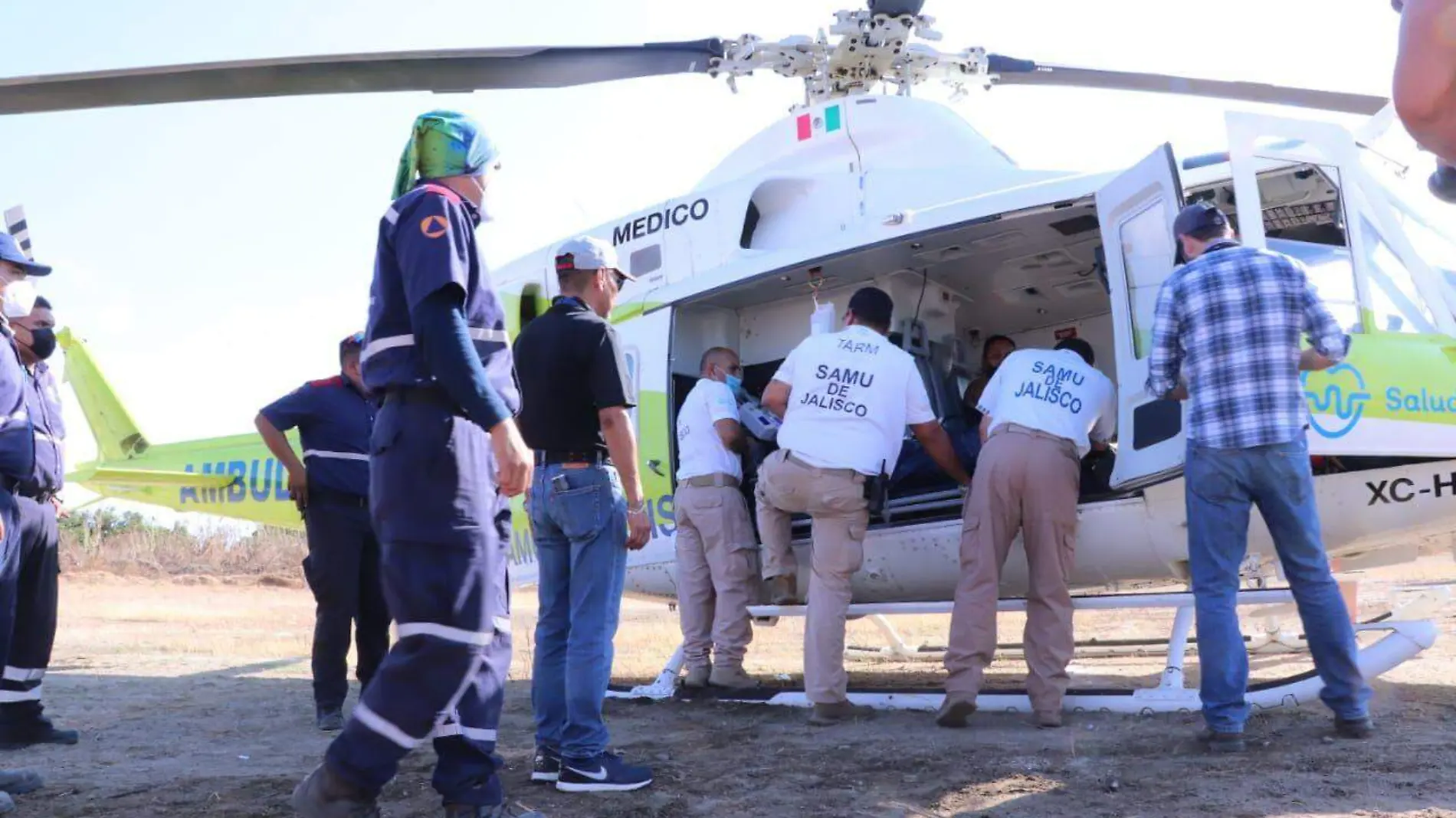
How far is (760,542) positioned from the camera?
5.88 metres

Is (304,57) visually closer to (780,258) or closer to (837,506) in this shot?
(780,258)

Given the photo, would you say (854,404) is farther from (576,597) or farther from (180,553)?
(180,553)

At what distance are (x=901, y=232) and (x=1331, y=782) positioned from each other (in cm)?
318

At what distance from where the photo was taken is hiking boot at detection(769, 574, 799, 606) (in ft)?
18.3

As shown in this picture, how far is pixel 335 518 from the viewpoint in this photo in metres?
5.28

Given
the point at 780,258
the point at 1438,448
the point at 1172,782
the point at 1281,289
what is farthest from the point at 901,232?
the point at 1172,782

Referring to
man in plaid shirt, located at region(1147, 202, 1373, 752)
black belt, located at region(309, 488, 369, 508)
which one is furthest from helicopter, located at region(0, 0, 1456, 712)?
black belt, located at region(309, 488, 369, 508)

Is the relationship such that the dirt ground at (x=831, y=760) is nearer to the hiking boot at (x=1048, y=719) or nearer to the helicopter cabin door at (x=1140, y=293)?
the hiking boot at (x=1048, y=719)

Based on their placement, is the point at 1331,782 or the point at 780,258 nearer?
the point at 1331,782

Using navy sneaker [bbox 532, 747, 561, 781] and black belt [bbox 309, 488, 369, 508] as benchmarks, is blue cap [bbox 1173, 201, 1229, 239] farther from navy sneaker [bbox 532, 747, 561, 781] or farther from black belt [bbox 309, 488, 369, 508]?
black belt [bbox 309, 488, 369, 508]

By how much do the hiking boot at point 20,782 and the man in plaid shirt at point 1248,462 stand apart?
3774 millimetres

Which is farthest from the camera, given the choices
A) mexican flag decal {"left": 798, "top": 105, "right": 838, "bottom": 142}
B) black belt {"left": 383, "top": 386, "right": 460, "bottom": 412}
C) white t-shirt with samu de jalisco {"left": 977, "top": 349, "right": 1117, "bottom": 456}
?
mexican flag decal {"left": 798, "top": 105, "right": 838, "bottom": 142}

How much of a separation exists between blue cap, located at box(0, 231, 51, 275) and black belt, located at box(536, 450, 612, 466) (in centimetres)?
229

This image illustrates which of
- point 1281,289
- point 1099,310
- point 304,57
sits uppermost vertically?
point 304,57
